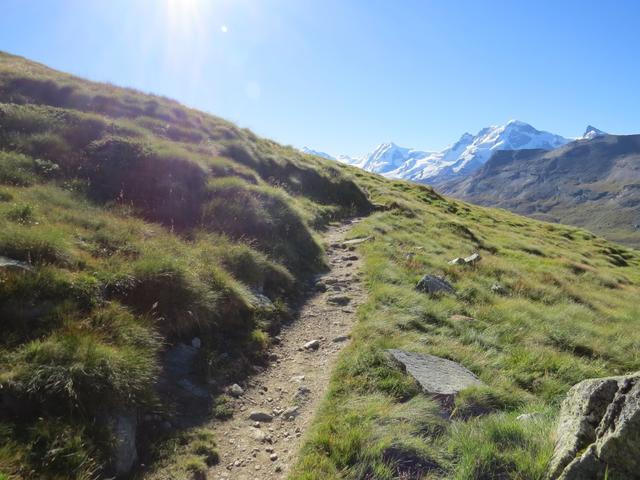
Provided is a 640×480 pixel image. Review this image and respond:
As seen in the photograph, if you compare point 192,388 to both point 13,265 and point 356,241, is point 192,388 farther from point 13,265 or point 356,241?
point 356,241

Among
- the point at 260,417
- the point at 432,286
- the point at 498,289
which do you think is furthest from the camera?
the point at 498,289

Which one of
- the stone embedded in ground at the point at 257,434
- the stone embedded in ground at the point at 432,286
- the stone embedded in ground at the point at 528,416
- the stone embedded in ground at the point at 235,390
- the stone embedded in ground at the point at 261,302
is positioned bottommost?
the stone embedded in ground at the point at 257,434

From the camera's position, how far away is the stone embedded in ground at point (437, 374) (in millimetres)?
6895

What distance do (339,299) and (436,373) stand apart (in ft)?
17.1

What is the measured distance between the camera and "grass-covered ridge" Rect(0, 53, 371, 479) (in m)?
5.01

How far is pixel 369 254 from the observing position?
55.4 ft

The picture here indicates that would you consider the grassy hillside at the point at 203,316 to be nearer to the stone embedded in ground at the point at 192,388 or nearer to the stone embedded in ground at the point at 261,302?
the stone embedded in ground at the point at 261,302

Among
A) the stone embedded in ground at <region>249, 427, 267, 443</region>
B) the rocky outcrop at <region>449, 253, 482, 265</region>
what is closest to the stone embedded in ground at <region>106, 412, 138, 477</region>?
the stone embedded in ground at <region>249, 427, 267, 443</region>

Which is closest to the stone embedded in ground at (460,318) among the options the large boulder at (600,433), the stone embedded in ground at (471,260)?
the large boulder at (600,433)

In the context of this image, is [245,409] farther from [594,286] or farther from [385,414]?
[594,286]

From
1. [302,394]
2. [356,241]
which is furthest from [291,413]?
[356,241]

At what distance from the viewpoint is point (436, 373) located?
7.62 meters

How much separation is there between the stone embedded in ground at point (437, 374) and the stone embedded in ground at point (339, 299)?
4.20 metres

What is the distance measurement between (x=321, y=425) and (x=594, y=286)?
2297cm
